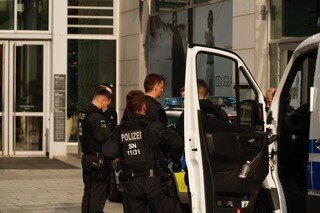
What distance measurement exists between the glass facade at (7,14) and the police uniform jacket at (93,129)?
13038 millimetres

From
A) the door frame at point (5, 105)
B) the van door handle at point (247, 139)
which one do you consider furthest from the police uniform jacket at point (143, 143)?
the door frame at point (5, 105)

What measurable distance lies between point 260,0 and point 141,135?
28.3 ft

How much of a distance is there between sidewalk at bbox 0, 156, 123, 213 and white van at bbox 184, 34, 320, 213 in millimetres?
4694

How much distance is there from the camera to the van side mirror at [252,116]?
8555mm

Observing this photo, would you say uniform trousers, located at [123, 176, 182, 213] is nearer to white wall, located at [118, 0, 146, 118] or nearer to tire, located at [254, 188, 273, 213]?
tire, located at [254, 188, 273, 213]

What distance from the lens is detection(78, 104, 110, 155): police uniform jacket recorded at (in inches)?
416

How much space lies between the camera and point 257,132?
8320 mm

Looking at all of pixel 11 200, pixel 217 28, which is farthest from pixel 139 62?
pixel 11 200

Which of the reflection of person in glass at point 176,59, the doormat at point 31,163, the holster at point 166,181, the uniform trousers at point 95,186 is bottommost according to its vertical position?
the doormat at point 31,163

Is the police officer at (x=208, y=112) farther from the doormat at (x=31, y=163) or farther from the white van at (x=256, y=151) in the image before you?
A: the doormat at (x=31, y=163)

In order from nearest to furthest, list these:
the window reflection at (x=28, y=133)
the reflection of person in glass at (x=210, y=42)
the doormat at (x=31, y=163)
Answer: the reflection of person in glass at (x=210, y=42)
the doormat at (x=31, y=163)
the window reflection at (x=28, y=133)

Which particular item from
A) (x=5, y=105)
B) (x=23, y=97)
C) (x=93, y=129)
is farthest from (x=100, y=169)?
(x=23, y=97)

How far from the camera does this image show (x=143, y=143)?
830 cm

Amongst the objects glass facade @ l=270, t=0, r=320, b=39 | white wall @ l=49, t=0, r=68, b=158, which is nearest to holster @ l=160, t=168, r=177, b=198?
glass facade @ l=270, t=0, r=320, b=39
